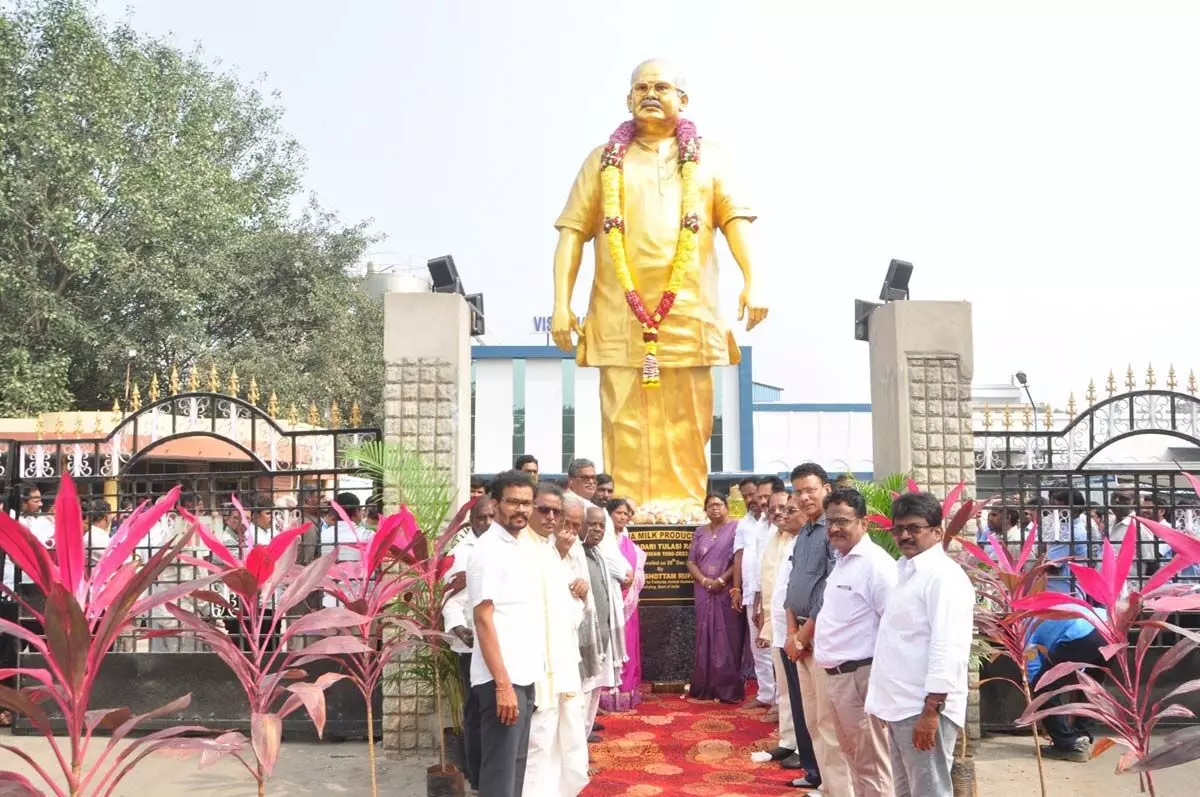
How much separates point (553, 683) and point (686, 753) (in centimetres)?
201

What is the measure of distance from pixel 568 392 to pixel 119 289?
11575mm

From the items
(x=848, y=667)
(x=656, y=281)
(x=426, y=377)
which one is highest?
(x=656, y=281)

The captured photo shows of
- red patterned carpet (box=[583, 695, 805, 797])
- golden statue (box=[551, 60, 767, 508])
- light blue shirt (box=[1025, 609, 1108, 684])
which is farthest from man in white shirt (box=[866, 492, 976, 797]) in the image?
golden statue (box=[551, 60, 767, 508])

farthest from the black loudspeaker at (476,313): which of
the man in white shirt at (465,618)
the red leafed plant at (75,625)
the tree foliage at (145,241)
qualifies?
the tree foliage at (145,241)

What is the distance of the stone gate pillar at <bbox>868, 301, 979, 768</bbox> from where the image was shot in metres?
6.50

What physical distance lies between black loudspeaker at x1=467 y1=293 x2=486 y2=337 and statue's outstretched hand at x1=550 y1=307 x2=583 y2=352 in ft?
5.55

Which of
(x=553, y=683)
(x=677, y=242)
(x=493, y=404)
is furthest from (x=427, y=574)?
(x=493, y=404)

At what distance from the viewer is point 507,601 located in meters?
4.00

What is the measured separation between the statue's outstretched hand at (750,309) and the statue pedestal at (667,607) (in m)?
1.87

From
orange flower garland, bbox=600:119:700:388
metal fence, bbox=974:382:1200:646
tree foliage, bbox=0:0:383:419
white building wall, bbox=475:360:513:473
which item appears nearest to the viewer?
metal fence, bbox=974:382:1200:646

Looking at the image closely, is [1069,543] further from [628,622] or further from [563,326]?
[563,326]

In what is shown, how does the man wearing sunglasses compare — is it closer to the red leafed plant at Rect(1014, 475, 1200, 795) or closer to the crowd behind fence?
the red leafed plant at Rect(1014, 475, 1200, 795)

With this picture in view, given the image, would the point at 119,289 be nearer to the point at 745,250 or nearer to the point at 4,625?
the point at 745,250

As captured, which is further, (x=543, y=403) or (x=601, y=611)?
(x=543, y=403)
